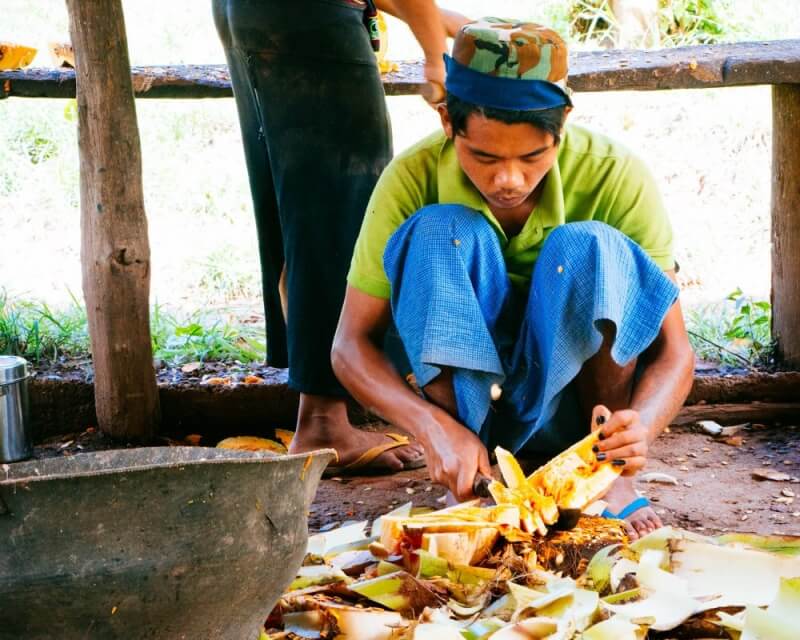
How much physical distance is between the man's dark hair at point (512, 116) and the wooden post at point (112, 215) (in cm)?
129

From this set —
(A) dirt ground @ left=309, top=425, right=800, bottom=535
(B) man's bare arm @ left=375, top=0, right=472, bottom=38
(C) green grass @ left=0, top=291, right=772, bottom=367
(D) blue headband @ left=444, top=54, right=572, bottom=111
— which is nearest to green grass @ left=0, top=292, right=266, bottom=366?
(C) green grass @ left=0, top=291, right=772, bottom=367

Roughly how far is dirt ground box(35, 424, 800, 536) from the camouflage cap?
1141mm

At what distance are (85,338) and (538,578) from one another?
→ 2.48 m

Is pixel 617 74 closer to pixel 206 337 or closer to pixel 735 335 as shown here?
pixel 735 335

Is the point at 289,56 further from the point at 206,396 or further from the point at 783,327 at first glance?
the point at 783,327

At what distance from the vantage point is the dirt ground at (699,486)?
2.90 m

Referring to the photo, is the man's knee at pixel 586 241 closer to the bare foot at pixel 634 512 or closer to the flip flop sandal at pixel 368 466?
the bare foot at pixel 634 512

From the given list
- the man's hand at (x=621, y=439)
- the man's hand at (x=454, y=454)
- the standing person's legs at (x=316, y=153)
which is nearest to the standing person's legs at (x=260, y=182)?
the standing person's legs at (x=316, y=153)

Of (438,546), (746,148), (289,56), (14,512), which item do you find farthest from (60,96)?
(746,148)

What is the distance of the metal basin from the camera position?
1555mm

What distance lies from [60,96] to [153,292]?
190 centimetres

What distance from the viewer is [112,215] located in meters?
3.40

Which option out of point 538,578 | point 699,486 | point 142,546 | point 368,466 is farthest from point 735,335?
point 142,546

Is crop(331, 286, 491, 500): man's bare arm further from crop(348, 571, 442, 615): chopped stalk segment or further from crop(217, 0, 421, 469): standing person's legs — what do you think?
crop(217, 0, 421, 469): standing person's legs
